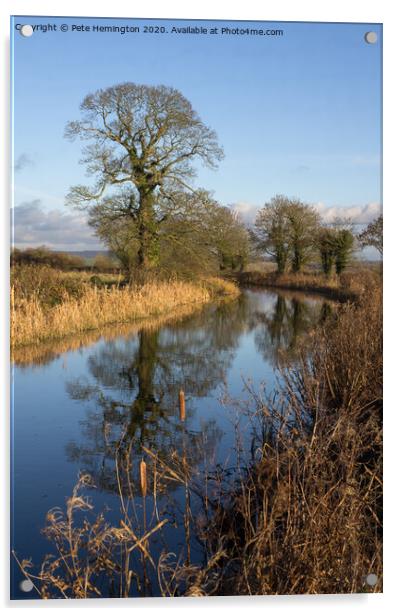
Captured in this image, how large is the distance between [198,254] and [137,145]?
2078 millimetres

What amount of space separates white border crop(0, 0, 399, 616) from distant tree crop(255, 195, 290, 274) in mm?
1341

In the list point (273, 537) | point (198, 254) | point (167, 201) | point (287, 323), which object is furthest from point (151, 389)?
→ point (273, 537)

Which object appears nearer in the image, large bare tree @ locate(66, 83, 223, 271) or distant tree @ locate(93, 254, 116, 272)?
large bare tree @ locate(66, 83, 223, 271)

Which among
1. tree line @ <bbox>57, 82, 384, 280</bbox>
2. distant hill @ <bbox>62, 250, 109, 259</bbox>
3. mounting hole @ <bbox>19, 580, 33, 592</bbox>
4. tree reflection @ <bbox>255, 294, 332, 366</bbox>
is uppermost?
tree line @ <bbox>57, 82, 384, 280</bbox>

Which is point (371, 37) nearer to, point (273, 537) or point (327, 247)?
point (327, 247)

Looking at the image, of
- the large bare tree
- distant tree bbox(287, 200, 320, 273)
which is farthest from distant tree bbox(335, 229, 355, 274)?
the large bare tree

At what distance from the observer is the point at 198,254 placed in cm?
747

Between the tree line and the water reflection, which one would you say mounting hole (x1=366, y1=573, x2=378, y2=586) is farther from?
the tree line

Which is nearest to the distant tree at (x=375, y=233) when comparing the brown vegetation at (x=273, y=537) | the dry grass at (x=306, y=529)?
the brown vegetation at (x=273, y=537)

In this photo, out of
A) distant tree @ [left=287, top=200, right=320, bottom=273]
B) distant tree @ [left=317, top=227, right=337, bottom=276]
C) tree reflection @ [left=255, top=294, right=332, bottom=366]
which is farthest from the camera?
tree reflection @ [left=255, top=294, right=332, bottom=366]

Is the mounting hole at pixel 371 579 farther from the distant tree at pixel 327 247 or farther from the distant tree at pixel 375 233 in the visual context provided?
the distant tree at pixel 327 247

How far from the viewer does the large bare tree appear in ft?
16.5
